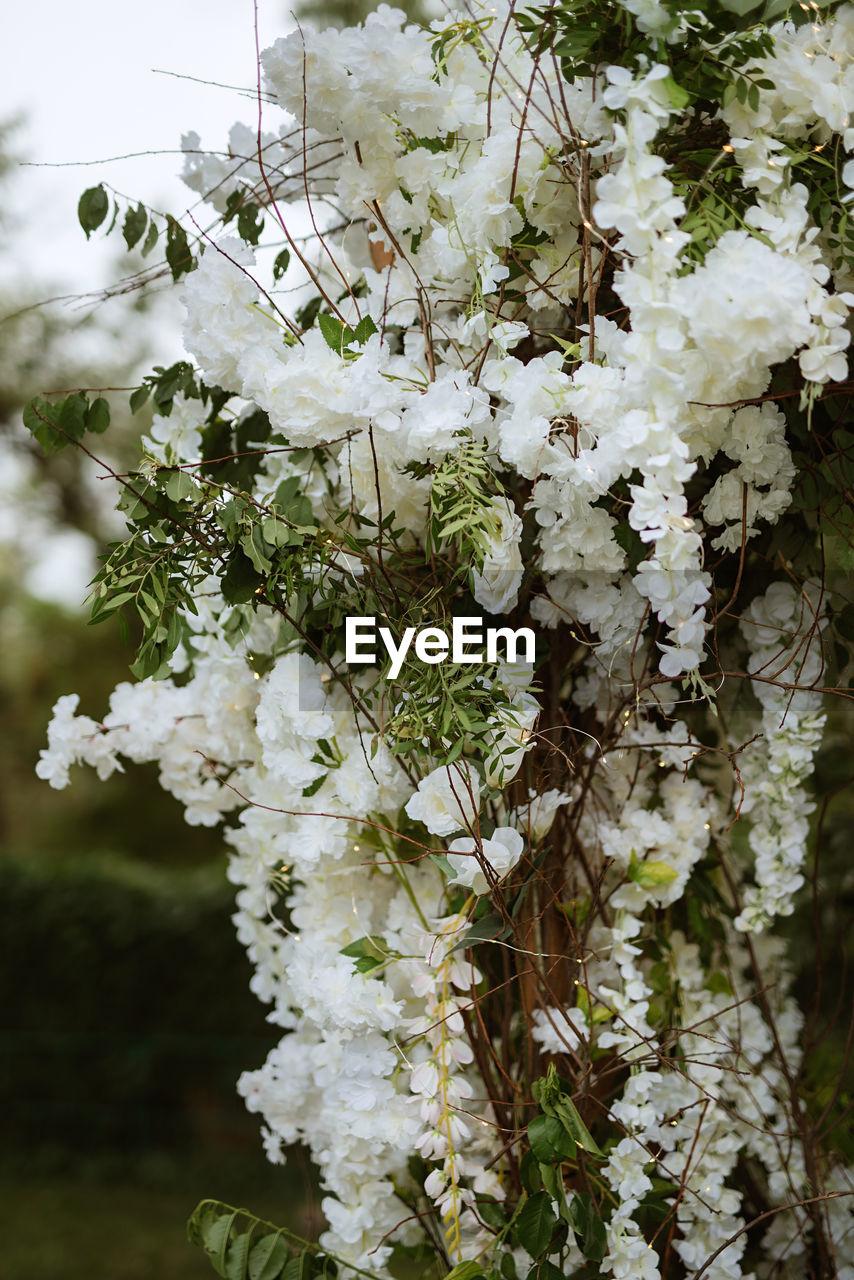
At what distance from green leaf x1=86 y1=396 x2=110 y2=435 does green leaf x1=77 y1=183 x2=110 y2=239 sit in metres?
0.22

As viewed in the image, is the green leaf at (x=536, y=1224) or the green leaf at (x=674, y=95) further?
the green leaf at (x=536, y=1224)

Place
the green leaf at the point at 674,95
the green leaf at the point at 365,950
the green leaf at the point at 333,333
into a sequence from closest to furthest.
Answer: the green leaf at the point at 674,95 → the green leaf at the point at 333,333 → the green leaf at the point at 365,950

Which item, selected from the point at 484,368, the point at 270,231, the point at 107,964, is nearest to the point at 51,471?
the point at 107,964

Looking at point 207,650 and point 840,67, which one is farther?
point 207,650

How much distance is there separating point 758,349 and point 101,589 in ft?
2.12

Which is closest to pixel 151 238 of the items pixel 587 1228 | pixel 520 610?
pixel 520 610

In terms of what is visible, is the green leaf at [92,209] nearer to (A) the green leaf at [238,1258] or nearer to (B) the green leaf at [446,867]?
(B) the green leaf at [446,867]

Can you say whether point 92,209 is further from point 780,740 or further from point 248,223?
point 780,740

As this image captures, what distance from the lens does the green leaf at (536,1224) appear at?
3.22ft

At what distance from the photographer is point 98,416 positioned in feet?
4.11

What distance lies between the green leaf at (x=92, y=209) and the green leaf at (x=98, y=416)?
218 mm

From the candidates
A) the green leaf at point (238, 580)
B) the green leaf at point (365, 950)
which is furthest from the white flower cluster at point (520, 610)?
the green leaf at point (238, 580)

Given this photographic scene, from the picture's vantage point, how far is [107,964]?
5.18m

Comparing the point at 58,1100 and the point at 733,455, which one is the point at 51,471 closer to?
the point at 58,1100
